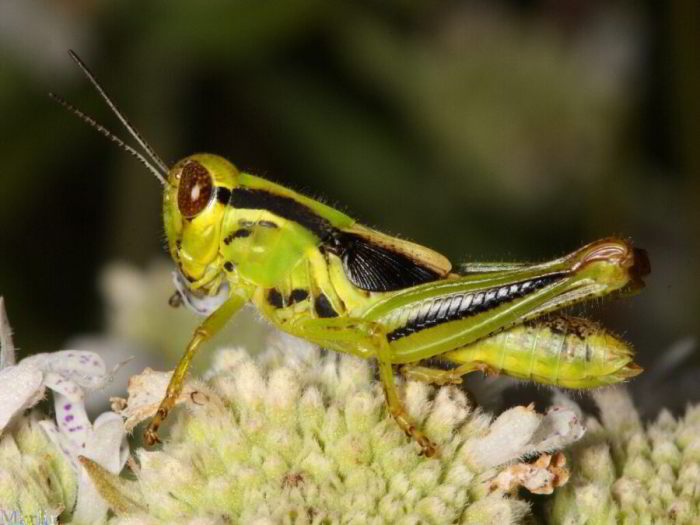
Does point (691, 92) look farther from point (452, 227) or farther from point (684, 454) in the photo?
point (684, 454)

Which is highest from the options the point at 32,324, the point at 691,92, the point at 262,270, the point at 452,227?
the point at 691,92

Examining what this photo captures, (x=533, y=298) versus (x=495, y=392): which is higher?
(x=533, y=298)

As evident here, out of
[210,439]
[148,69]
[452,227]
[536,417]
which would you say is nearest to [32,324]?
[148,69]

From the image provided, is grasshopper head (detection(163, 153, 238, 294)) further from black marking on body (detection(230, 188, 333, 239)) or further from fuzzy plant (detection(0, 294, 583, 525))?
fuzzy plant (detection(0, 294, 583, 525))

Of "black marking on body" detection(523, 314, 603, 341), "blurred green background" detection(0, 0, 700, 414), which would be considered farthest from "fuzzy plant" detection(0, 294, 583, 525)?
"blurred green background" detection(0, 0, 700, 414)

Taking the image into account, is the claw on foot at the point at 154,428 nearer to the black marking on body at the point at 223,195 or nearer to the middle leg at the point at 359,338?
the middle leg at the point at 359,338

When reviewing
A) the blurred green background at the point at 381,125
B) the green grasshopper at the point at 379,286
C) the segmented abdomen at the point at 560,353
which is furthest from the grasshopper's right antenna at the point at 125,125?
the blurred green background at the point at 381,125
